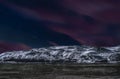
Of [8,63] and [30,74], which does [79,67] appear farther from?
[8,63]

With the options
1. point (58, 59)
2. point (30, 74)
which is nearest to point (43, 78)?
point (30, 74)

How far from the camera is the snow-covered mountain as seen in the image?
7.79 meters

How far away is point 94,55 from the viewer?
8.48m

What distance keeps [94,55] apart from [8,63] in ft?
11.2

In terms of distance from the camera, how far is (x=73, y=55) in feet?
28.0

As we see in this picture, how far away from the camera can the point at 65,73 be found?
6918 millimetres

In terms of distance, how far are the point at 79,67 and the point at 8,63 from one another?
2.79 m

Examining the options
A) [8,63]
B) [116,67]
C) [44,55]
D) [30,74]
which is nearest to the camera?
[116,67]

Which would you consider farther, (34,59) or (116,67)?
(34,59)

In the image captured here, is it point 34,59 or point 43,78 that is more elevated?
point 34,59

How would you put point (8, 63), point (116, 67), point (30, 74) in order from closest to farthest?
point (116, 67) < point (30, 74) < point (8, 63)

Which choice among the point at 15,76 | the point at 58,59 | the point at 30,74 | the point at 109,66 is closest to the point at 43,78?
the point at 30,74

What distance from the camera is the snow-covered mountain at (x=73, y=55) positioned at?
25.6 ft

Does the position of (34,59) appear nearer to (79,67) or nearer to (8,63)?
(8,63)
